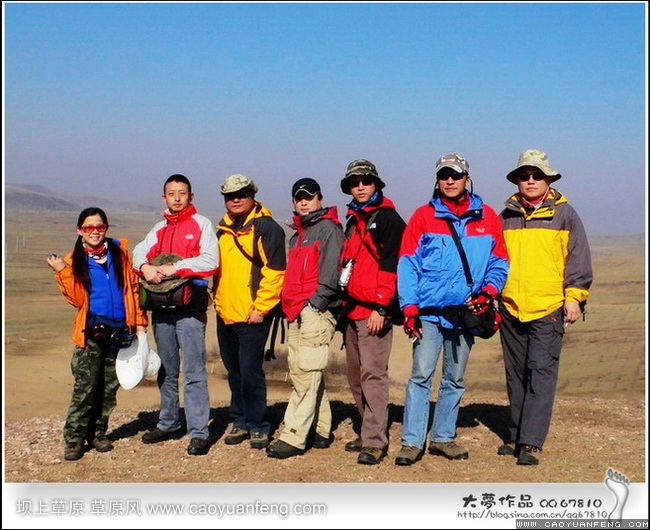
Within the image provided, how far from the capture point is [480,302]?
215 inches

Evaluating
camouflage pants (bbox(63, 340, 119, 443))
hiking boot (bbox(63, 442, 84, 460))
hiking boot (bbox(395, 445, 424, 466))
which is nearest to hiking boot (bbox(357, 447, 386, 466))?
hiking boot (bbox(395, 445, 424, 466))

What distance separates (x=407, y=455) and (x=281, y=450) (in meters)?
1.03

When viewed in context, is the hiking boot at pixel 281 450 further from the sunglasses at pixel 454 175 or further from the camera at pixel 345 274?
the sunglasses at pixel 454 175

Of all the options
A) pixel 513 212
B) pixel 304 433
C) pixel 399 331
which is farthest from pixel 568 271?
pixel 399 331

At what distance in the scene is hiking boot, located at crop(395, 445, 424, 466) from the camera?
5.69 meters

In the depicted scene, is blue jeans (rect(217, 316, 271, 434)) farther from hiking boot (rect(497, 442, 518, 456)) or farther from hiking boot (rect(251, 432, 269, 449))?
hiking boot (rect(497, 442, 518, 456))

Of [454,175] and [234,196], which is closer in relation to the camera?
[454,175]

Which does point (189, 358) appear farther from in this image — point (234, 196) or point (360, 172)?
point (360, 172)

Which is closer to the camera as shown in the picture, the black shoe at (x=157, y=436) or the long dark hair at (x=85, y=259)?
the long dark hair at (x=85, y=259)

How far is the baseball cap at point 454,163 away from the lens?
545 cm

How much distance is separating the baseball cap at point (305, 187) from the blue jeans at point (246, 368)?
1110 mm

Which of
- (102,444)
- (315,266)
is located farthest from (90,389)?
(315,266)

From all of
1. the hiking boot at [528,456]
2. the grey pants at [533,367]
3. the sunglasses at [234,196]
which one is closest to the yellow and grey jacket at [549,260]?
the grey pants at [533,367]

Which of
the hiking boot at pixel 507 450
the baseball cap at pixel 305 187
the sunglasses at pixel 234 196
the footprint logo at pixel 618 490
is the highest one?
the baseball cap at pixel 305 187
